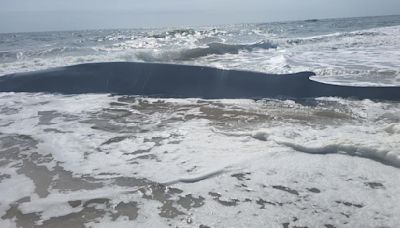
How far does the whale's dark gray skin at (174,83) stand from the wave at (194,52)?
5660 millimetres

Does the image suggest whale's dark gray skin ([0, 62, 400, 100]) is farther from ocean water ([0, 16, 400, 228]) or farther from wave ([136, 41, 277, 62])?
wave ([136, 41, 277, 62])

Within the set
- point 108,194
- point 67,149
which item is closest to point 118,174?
point 108,194

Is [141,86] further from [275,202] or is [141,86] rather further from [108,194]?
[275,202]

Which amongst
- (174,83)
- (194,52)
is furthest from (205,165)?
(194,52)

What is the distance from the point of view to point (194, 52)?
620 inches

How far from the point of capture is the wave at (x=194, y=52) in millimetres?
14434

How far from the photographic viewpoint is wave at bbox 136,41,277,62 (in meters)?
14.4

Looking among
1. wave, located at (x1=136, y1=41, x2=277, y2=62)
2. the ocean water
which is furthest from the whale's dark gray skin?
wave, located at (x1=136, y1=41, x2=277, y2=62)

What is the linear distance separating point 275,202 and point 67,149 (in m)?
2.40

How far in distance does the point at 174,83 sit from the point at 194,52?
825 cm

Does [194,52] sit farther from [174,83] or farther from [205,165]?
[205,165]

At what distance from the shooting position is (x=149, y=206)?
9.53 ft

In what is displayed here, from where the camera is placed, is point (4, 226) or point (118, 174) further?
point (118, 174)

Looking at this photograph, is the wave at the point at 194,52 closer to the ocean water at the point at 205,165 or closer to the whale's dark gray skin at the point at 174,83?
the whale's dark gray skin at the point at 174,83
